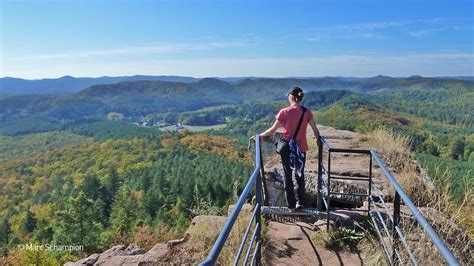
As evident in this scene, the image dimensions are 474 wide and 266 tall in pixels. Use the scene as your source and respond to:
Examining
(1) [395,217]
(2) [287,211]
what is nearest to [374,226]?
(1) [395,217]

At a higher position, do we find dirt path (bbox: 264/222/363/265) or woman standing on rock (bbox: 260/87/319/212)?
woman standing on rock (bbox: 260/87/319/212)

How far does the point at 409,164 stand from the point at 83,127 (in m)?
184

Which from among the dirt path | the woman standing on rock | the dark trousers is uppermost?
the woman standing on rock

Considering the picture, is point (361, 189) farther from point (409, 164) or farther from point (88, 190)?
point (88, 190)

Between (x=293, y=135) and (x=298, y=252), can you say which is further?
(x=293, y=135)

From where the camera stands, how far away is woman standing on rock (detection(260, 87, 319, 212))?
4.96 meters

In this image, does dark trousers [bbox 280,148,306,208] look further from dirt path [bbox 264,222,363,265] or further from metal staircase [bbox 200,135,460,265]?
dirt path [bbox 264,222,363,265]

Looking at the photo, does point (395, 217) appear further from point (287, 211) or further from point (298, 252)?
point (287, 211)

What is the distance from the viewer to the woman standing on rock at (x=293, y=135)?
496 cm

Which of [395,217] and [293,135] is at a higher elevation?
[293,135]

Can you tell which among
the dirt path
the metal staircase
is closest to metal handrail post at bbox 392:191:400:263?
the metal staircase

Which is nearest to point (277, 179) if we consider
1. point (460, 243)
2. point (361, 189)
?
point (361, 189)

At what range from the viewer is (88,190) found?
5862cm

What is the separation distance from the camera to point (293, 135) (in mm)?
5031
